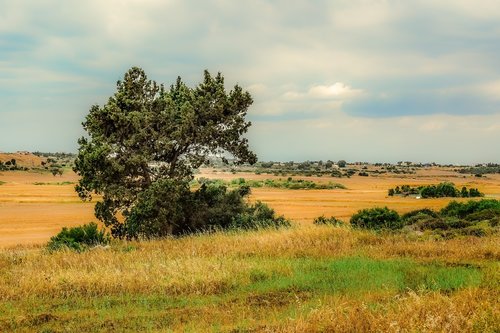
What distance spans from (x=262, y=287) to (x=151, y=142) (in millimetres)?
13715

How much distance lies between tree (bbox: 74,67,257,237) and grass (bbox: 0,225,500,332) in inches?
208

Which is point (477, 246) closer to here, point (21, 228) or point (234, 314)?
point (234, 314)

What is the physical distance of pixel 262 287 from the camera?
474 inches

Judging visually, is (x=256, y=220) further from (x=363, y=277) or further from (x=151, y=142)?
(x=363, y=277)

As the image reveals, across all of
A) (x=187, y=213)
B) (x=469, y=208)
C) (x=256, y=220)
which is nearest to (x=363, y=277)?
(x=187, y=213)

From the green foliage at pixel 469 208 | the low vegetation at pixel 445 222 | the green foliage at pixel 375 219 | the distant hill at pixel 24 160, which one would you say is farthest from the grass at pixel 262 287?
the distant hill at pixel 24 160

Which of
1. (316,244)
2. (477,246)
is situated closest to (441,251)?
(477,246)

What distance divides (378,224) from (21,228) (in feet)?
81.4

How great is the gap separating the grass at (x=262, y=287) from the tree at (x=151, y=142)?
5273mm

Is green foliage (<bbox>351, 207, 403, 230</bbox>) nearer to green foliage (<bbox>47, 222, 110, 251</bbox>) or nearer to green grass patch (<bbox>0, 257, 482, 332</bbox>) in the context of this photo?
green foliage (<bbox>47, 222, 110, 251</bbox>)

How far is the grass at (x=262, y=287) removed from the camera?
844 centimetres

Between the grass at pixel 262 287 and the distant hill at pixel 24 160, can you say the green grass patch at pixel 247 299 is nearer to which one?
the grass at pixel 262 287

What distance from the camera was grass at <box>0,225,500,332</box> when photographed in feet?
27.7

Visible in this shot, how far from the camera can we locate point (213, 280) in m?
12.2
